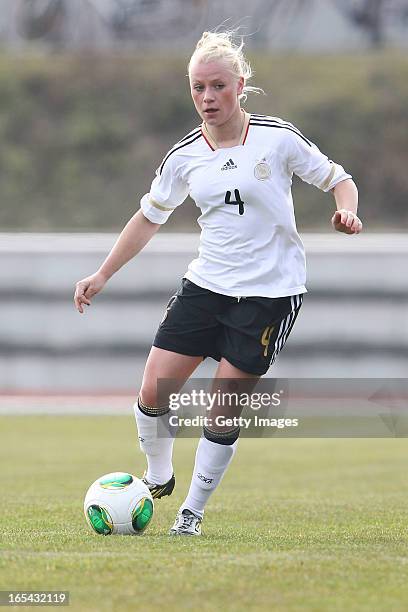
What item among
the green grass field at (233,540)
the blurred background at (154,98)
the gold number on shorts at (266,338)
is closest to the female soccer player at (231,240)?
the gold number on shorts at (266,338)

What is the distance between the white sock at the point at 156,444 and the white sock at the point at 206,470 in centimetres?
32

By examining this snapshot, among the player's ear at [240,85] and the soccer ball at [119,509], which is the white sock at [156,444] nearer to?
the soccer ball at [119,509]

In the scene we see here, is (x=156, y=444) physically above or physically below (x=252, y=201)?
below

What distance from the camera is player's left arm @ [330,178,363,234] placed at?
5.75 meters

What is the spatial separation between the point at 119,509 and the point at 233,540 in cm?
56

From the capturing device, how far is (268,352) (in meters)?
6.03

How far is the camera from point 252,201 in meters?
5.96

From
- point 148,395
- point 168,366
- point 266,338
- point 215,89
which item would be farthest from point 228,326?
point 215,89

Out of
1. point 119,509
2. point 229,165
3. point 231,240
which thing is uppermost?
point 229,165

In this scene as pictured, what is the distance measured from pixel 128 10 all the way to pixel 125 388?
22.7 m

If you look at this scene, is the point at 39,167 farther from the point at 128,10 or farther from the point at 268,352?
the point at 268,352

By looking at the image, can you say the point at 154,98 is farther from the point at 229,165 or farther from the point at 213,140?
the point at 229,165

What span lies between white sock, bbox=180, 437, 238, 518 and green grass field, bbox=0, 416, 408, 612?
A: 7.0 inches

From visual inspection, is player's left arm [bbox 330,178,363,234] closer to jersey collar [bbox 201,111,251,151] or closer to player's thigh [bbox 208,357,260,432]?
jersey collar [bbox 201,111,251,151]
